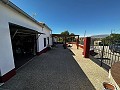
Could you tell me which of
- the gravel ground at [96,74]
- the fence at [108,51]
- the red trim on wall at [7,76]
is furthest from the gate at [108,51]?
the red trim on wall at [7,76]

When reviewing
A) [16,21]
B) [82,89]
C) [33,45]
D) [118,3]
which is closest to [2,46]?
[16,21]

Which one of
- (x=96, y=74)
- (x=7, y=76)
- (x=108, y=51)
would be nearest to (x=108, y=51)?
(x=108, y=51)

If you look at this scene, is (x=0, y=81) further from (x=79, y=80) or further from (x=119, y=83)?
(x=119, y=83)

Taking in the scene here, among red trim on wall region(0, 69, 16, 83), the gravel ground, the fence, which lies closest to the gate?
the fence

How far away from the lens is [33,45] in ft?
34.2

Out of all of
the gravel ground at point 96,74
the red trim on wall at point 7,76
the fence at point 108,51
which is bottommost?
the gravel ground at point 96,74

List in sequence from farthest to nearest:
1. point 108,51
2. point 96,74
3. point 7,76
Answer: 1. point 108,51
2. point 96,74
3. point 7,76

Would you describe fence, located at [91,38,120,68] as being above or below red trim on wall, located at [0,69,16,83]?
above

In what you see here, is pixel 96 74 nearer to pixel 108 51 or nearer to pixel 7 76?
pixel 108 51

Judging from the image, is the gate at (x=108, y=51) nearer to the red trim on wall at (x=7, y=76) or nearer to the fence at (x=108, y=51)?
the fence at (x=108, y=51)

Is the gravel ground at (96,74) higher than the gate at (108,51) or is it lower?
lower

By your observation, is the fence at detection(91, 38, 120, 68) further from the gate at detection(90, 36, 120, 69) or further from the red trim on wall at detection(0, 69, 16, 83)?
the red trim on wall at detection(0, 69, 16, 83)

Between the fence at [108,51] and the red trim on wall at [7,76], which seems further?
the fence at [108,51]

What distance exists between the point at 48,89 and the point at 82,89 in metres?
1.42
